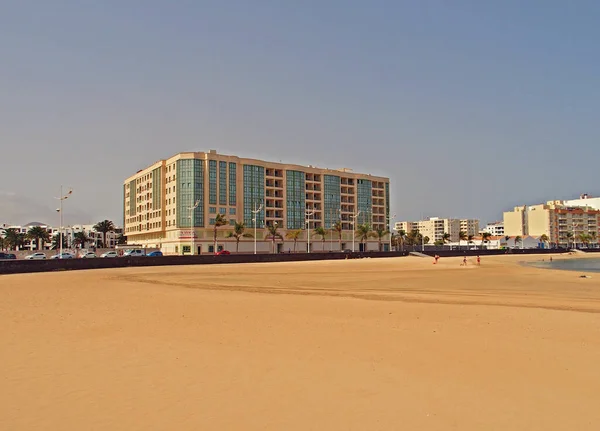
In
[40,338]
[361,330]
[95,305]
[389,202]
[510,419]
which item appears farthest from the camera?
[389,202]

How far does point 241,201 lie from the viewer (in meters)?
111

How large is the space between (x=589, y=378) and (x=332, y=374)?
4391mm

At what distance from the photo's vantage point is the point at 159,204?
11250 cm

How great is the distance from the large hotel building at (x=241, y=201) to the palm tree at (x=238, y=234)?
113 cm

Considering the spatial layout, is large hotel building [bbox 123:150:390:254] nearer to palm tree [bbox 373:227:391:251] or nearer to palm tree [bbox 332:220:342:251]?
palm tree [bbox 332:220:342:251]

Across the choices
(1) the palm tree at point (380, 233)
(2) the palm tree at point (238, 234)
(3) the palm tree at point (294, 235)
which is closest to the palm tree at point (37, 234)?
(2) the palm tree at point (238, 234)

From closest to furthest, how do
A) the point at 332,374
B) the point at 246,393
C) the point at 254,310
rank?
1. the point at 246,393
2. the point at 332,374
3. the point at 254,310

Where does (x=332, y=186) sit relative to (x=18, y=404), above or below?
above

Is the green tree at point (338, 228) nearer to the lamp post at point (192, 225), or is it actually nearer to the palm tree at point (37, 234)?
the lamp post at point (192, 225)

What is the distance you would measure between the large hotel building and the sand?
86329 millimetres

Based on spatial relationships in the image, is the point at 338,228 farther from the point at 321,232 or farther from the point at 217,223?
the point at 217,223

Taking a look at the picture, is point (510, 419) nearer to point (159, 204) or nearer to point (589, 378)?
point (589, 378)

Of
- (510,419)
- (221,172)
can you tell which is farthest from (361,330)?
(221,172)

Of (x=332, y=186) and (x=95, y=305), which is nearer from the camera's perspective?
(x=95, y=305)
